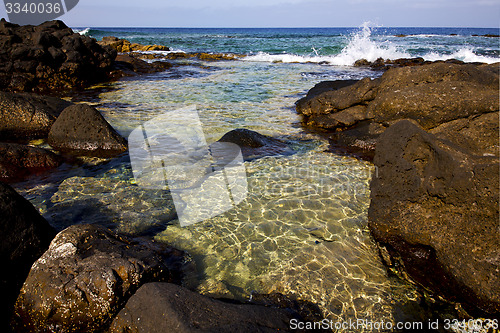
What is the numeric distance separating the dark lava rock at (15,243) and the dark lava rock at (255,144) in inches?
184

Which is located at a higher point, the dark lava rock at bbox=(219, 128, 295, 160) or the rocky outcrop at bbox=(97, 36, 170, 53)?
the rocky outcrop at bbox=(97, 36, 170, 53)

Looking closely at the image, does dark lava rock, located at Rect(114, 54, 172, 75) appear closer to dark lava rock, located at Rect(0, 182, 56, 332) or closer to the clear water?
the clear water

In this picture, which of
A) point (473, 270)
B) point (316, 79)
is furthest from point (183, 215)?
point (316, 79)

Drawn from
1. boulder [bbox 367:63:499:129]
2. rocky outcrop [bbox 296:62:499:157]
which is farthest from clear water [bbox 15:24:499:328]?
boulder [bbox 367:63:499:129]

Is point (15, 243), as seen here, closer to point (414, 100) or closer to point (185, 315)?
point (185, 315)

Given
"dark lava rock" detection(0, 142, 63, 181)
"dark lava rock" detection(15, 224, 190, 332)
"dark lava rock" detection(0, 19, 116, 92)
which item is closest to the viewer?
"dark lava rock" detection(15, 224, 190, 332)

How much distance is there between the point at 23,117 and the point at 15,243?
6.70 meters

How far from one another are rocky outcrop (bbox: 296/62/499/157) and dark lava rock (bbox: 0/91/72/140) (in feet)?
25.7

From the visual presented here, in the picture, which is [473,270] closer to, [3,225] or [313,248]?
[313,248]

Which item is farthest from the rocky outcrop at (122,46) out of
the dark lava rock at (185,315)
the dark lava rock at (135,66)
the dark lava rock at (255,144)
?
the dark lava rock at (185,315)

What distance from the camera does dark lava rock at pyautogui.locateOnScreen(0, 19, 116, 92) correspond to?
51.3ft

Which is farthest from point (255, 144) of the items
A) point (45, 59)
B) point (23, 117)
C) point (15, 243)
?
point (45, 59)

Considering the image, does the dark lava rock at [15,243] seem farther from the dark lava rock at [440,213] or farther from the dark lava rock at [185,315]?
the dark lava rock at [440,213]

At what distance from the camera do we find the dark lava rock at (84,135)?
25.5 feet
